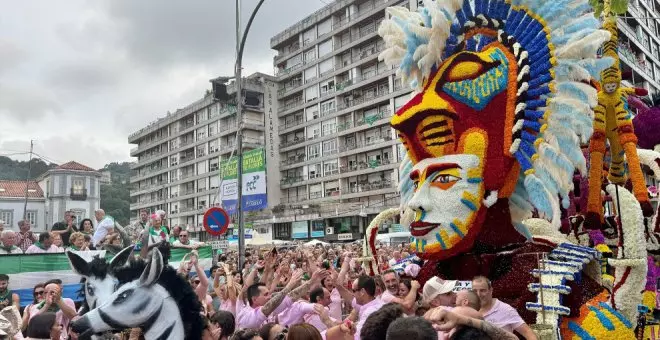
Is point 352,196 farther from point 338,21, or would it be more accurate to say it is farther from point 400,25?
point 400,25

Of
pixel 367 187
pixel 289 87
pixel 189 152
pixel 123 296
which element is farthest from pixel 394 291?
pixel 189 152

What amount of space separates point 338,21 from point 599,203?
1929 inches

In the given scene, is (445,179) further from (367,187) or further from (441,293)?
(367,187)

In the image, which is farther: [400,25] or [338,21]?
[338,21]

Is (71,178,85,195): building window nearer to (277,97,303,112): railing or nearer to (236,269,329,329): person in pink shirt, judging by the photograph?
(277,97,303,112): railing

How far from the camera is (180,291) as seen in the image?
4.03 metres

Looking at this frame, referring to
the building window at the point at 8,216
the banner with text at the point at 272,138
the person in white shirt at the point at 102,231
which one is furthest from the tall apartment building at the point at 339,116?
the person in white shirt at the point at 102,231

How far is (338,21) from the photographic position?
52.4 meters

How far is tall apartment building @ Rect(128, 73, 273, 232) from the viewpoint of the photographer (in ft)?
195

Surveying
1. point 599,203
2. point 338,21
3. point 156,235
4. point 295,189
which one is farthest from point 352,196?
point 599,203

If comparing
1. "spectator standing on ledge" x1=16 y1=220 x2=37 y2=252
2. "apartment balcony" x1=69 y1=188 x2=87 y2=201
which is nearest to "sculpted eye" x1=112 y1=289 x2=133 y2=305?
"spectator standing on ledge" x1=16 y1=220 x2=37 y2=252

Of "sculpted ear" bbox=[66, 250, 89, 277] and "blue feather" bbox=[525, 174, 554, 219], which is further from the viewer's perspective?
"blue feather" bbox=[525, 174, 554, 219]

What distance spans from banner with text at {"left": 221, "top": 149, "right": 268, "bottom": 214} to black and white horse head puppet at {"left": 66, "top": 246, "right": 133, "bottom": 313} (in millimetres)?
7360

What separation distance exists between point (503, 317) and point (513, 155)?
55.1 inches
